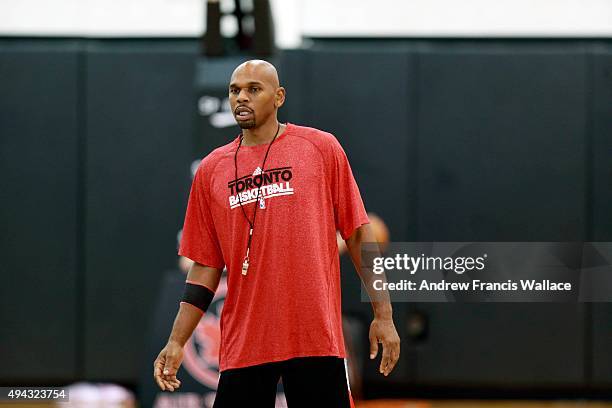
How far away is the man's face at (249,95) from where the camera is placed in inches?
95.8

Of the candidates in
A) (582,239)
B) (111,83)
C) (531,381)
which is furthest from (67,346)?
(582,239)

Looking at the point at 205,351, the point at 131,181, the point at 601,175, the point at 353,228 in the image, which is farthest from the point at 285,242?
the point at 601,175

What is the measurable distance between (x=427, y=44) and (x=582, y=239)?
163 centimetres

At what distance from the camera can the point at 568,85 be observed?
5633 mm

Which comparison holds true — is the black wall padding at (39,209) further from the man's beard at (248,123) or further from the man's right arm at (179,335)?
the man's beard at (248,123)

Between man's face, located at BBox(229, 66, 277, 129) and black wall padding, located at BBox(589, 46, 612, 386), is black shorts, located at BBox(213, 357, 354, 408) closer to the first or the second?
man's face, located at BBox(229, 66, 277, 129)

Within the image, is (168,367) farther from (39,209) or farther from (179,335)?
(39,209)

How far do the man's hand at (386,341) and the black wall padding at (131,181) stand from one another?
11.3 feet

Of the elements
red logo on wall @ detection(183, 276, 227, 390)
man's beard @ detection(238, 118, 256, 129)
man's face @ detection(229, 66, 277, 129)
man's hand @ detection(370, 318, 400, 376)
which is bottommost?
red logo on wall @ detection(183, 276, 227, 390)

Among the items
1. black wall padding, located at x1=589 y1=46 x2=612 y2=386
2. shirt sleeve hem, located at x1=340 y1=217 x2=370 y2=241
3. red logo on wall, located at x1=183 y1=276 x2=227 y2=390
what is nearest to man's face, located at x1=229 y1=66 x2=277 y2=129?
shirt sleeve hem, located at x1=340 y1=217 x2=370 y2=241

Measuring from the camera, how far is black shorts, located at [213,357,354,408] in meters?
2.39

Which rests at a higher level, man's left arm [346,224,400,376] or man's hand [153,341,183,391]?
man's left arm [346,224,400,376]

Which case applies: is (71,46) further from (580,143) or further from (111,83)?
(580,143)

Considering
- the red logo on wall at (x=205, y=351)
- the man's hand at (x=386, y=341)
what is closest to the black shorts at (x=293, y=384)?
the man's hand at (x=386, y=341)
